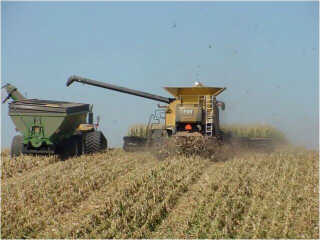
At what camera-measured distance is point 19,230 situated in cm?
727

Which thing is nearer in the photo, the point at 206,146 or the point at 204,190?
the point at 204,190

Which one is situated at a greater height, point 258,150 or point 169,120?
point 169,120

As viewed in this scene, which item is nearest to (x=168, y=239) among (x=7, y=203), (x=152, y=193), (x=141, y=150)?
(x=152, y=193)

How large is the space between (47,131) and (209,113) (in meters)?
5.03

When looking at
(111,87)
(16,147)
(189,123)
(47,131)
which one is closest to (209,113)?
(189,123)

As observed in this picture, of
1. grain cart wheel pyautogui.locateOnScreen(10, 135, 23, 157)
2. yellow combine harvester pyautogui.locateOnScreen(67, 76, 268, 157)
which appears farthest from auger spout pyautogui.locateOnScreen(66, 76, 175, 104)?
grain cart wheel pyautogui.locateOnScreen(10, 135, 23, 157)

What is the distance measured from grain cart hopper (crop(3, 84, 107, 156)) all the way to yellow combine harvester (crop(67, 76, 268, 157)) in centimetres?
238

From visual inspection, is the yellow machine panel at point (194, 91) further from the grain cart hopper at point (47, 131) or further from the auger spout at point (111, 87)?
the grain cart hopper at point (47, 131)

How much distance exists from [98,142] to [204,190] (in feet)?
22.4

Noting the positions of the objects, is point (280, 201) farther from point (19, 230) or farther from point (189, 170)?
point (19, 230)

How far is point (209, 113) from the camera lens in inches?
554

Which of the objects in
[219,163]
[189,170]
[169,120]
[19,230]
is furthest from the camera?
[169,120]

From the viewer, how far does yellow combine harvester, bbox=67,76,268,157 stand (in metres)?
13.6

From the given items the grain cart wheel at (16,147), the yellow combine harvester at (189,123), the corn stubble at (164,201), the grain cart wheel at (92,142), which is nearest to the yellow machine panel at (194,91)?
the yellow combine harvester at (189,123)
